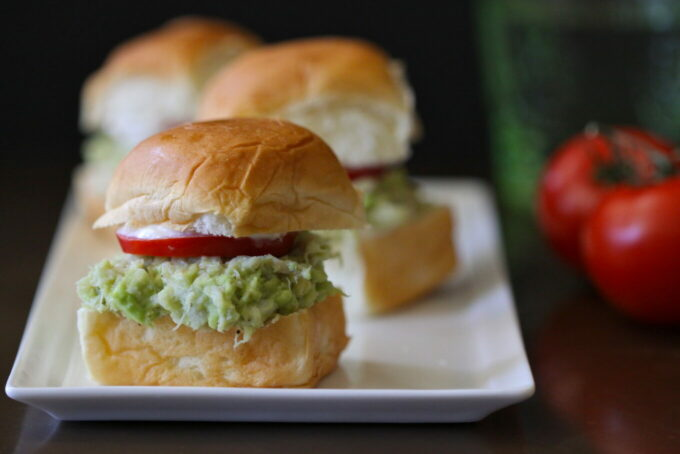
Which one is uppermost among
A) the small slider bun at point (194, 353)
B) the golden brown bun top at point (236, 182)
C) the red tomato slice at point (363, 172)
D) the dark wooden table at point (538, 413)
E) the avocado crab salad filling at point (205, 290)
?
the golden brown bun top at point (236, 182)

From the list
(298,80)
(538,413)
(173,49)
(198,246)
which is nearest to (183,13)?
(173,49)

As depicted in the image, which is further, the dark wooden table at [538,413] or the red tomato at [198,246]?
the red tomato at [198,246]

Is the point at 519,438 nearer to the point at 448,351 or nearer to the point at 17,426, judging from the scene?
the point at 448,351

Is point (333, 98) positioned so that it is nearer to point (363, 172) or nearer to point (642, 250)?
point (363, 172)

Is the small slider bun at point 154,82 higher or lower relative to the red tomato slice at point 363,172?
higher

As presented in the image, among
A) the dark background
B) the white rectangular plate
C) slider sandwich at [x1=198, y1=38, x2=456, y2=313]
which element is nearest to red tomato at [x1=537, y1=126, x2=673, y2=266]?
the white rectangular plate

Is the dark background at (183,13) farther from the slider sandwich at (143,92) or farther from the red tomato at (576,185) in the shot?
the red tomato at (576,185)

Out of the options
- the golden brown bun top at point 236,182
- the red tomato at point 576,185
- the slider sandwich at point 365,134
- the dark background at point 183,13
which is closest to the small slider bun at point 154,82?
the slider sandwich at point 365,134

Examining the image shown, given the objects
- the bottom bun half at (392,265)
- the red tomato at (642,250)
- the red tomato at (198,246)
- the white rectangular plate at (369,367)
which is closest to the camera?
the white rectangular plate at (369,367)
